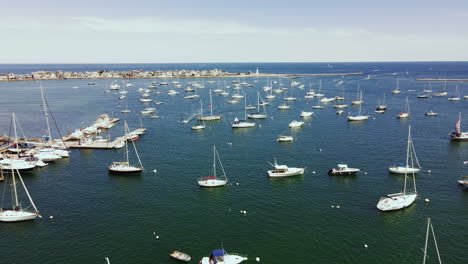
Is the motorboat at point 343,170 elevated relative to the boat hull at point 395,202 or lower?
elevated

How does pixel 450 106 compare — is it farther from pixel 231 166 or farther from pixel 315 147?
pixel 231 166

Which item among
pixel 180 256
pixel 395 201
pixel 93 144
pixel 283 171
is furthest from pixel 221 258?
pixel 93 144

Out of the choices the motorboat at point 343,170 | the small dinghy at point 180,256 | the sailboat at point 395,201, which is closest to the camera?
the small dinghy at point 180,256

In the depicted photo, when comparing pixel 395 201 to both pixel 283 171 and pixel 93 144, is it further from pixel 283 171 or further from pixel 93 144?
pixel 93 144

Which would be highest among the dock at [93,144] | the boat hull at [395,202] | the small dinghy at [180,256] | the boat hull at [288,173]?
the dock at [93,144]

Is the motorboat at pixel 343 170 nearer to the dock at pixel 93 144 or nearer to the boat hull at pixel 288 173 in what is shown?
the boat hull at pixel 288 173

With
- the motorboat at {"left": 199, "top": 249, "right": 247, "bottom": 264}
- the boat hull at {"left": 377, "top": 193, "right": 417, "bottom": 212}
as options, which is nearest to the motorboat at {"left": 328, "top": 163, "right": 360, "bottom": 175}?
the boat hull at {"left": 377, "top": 193, "right": 417, "bottom": 212}

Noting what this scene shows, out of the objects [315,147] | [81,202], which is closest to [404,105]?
[315,147]

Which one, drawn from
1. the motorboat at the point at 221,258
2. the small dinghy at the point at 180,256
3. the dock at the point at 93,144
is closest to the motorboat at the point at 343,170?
the motorboat at the point at 221,258
